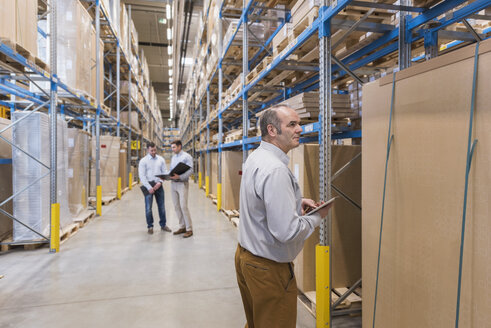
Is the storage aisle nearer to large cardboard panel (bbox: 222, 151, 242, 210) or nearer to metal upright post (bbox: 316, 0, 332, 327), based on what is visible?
metal upright post (bbox: 316, 0, 332, 327)

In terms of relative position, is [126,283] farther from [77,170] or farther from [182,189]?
[77,170]

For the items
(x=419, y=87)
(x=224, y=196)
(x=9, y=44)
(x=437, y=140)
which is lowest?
(x=224, y=196)

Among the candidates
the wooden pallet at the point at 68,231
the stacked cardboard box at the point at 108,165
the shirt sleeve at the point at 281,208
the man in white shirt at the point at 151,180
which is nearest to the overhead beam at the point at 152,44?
the stacked cardboard box at the point at 108,165

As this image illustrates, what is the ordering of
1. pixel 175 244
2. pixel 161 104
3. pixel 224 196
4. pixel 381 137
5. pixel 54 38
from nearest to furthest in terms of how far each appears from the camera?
1. pixel 381 137
2. pixel 54 38
3. pixel 175 244
4. pixel 224 196
5. pixel 161 104

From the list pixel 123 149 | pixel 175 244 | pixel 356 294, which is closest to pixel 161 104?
pixel 123 149

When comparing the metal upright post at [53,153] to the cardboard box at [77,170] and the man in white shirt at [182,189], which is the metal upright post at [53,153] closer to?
the cardboard box at [77,170]

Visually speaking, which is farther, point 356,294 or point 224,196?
point 224,196

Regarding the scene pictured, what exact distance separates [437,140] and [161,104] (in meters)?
43.4

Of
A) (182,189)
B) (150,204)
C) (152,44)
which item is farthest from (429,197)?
(152,44)

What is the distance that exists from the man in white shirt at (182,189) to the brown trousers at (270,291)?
4.39 meters

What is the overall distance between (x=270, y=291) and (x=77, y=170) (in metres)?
6.85

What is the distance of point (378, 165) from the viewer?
2.44 m

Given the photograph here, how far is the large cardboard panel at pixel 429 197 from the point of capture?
64.1 inches

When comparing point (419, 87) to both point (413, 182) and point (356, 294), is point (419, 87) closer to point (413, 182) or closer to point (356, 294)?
point (413, 182)
